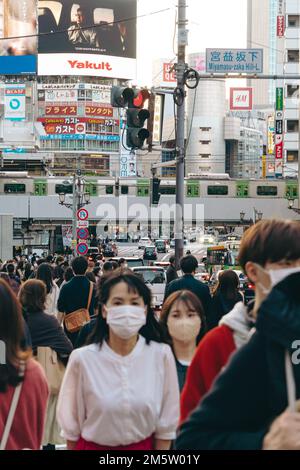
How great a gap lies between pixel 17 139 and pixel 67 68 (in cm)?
2662

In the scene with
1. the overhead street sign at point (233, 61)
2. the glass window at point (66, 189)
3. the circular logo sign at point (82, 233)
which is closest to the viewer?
the overhead street sign at point (233, 61)

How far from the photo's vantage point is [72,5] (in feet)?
370

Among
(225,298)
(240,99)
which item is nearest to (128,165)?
(240,99)

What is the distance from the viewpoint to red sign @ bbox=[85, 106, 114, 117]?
12812cm

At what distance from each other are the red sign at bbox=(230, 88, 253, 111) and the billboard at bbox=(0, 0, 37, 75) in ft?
102

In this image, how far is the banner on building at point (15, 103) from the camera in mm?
97500

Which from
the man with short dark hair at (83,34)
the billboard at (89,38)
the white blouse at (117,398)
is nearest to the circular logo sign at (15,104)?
the billboard at (89,38)

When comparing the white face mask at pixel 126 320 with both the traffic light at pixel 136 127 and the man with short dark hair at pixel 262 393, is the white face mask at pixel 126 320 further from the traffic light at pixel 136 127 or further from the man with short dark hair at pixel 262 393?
the traffic light at pixel 136 127

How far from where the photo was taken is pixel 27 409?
366cm

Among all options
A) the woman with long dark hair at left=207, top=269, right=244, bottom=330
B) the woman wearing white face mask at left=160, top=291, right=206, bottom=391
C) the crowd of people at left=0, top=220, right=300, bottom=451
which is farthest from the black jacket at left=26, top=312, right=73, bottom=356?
the woman with long dark hair at left=207, top=269, right=244, bottom=330

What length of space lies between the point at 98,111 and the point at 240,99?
20.6m

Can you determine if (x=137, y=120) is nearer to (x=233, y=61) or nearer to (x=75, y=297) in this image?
(x=233, y=61)

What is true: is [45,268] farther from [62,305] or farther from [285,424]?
[285,424]
